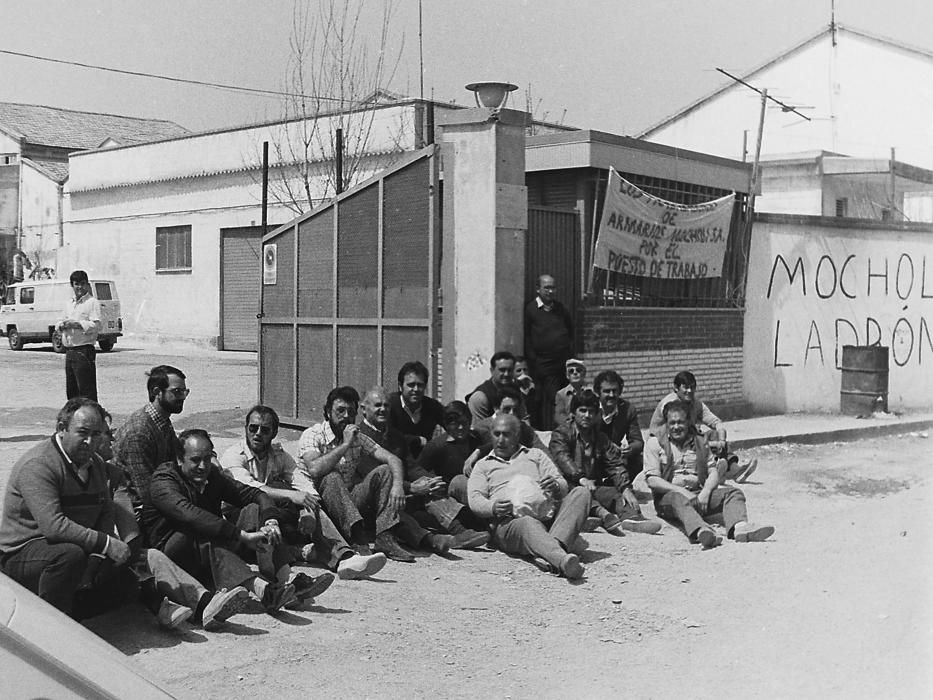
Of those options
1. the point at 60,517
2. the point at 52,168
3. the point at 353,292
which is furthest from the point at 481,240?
the point at 52,168

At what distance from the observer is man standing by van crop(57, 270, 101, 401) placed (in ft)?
36.1

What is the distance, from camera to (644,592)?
262 inches

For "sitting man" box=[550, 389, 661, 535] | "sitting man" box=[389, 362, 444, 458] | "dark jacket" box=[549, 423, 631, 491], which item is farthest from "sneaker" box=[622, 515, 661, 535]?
"sitting man" box=[389, 362, 444, 458]

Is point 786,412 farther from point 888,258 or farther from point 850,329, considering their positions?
point 888,258

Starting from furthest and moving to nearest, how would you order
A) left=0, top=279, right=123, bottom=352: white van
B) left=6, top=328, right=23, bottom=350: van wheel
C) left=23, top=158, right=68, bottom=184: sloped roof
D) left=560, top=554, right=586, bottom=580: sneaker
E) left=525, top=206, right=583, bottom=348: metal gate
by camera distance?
1. left=23, top=158, right=68, bottom=184: sloped roof
2. left=6, top=328, right=23, bottom=350: van wheel
3. left=0, top=279, right=123, bottom=352: white van
4. left=525, top=206, right=583, bottom=348: metal gate
5. left=560, top=554, right=586, bottom=580: sneaker

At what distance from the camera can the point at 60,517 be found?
5.21 metres

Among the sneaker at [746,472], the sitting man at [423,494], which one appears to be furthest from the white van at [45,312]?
the sitting man at [423,494]

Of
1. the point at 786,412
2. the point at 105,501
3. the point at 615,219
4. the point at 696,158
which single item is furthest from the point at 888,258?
the point at 105,501

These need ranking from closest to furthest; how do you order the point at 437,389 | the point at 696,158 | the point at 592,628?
the point at 592,628
the point at 437,389
the point at 696,158

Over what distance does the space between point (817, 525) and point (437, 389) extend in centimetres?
407

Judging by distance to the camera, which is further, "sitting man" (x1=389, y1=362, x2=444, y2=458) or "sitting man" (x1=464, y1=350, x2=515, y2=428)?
"sitting man" (x1=464, y1=350, x2=515, y2=428)

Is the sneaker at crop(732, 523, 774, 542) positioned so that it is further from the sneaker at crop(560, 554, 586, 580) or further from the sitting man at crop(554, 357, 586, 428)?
the sitting man at crop(554, 357, 586, 428)

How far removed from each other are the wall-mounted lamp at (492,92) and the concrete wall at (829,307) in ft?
17.3

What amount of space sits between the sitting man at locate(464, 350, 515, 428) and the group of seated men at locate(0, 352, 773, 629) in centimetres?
1
